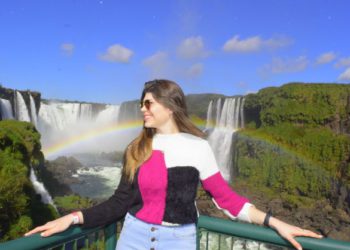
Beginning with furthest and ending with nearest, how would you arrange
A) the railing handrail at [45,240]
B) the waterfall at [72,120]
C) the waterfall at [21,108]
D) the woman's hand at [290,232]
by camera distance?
1. the waterfall at [72,120]
2. the waterfall at [21,108]
3. the woman's hand at [290,232]
4. the railing handrail at [45,240]

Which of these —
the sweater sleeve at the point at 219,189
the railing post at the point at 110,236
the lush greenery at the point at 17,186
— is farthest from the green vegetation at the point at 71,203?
the sweater sleeve at the point at 219,189

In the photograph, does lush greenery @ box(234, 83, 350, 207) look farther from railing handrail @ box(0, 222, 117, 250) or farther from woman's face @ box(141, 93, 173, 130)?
railing handrail @ box(0, 222, 117, 250)

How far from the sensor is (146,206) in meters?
2.52

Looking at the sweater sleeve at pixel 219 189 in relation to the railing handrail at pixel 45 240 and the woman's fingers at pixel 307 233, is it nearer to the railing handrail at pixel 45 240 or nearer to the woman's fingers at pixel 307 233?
the woman's fingers at pixel 307 233

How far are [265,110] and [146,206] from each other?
4842 cm

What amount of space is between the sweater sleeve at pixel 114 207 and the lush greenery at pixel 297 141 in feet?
128

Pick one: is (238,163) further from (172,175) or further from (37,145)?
(172,175)

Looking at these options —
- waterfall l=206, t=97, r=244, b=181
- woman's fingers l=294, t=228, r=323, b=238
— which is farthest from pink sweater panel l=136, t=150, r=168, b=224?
waterfall l=206, t=97, r=244, b=181

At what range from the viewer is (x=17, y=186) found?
754 inches

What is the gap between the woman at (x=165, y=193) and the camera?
248 cm

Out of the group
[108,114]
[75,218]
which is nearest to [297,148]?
[108,114]

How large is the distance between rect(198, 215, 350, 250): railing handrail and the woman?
0.17 feet

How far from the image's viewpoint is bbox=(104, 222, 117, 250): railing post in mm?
2951

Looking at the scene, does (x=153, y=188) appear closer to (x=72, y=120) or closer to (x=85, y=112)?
(x=72, y=120)
